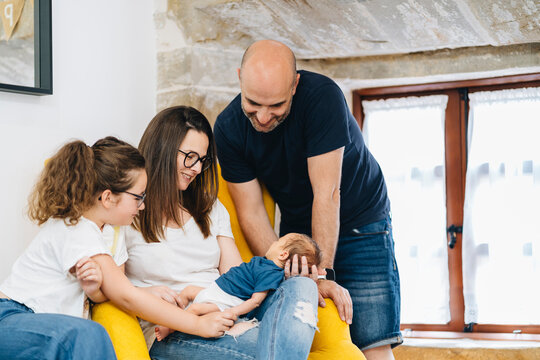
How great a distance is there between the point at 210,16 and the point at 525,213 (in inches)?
67.8

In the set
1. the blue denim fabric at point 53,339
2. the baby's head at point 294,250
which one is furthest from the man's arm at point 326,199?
the blue denim fabric at point 53,339

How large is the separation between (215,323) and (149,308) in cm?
17

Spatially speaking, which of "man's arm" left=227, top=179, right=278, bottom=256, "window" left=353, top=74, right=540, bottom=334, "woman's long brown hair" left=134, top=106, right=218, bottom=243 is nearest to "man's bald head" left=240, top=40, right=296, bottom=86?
"woman's long brown hair" left=134, top=106, right=218, bottom=243

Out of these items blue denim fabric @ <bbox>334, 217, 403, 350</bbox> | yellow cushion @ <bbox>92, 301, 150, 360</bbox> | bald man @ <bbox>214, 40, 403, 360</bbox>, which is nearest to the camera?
yellow cushion @ <bbox>92, 301, 150, 360</bbox>

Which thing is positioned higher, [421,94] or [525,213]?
[421,94]

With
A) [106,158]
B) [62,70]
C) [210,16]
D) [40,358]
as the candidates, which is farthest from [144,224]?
[210,16]

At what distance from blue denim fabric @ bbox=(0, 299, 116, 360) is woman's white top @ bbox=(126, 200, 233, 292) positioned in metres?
0.41

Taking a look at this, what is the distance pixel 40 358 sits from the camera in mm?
1415

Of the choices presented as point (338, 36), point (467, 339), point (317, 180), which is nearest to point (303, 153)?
point (317, 180)

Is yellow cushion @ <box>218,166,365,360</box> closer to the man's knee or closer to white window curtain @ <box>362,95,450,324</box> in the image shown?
the man's knee

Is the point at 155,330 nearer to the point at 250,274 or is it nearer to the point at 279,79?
the point at 250,274

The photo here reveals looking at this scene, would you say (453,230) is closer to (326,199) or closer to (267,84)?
(326,199)

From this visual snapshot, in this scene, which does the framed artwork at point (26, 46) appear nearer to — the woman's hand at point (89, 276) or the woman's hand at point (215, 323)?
the woman's hand at point (89, 276)

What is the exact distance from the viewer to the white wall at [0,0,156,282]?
7.11 feet
